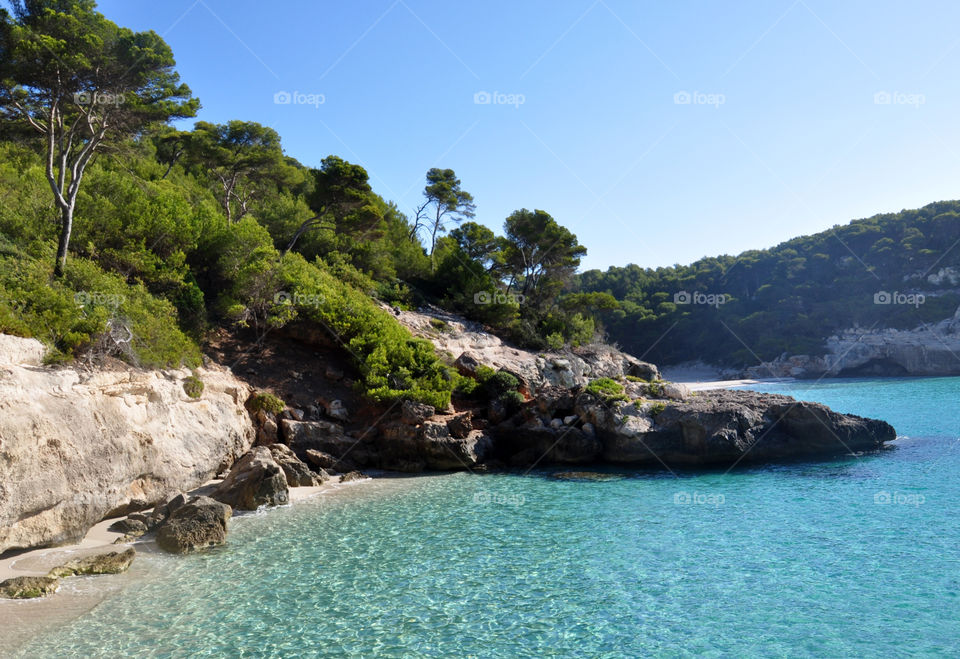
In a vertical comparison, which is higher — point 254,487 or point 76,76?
point 76,76

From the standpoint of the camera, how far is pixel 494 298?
3597 cm

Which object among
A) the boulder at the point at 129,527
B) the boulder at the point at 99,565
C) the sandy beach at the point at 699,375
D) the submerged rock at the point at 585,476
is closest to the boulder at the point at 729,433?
the submerged rock at the point at 585,476

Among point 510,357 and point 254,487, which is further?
point 510,357

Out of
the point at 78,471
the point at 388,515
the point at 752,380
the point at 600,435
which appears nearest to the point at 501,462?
the point at 600,435

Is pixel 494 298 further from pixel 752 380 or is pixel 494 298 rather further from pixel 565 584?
pixel 752 380

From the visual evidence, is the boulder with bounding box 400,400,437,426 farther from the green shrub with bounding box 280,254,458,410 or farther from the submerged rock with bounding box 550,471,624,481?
the submerged rock with bounding box 550,471,624,481

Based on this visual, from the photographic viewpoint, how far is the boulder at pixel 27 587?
9.42 metres

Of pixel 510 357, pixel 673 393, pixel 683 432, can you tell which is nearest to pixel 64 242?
pixel 510 357

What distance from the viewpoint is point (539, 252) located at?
1639 inches

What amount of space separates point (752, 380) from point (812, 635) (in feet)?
220

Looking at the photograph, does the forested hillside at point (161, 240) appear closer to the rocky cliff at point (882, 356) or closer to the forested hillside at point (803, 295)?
the rocky cliff at point (882, 356)

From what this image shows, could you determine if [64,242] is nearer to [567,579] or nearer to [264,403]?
[264,403]

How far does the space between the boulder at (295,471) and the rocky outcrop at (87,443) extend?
5.91 ft

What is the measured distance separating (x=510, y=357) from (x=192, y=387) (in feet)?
54.8
